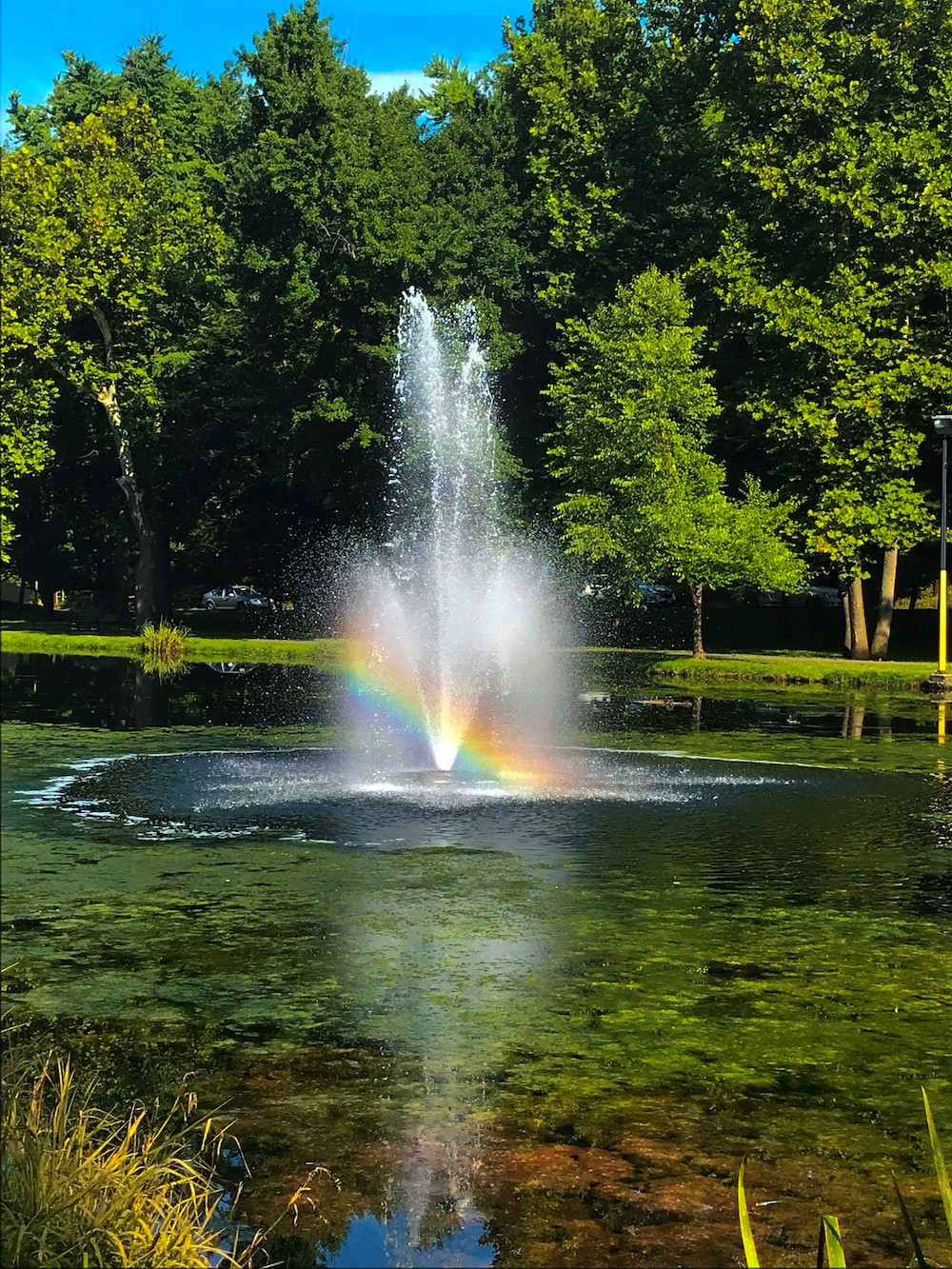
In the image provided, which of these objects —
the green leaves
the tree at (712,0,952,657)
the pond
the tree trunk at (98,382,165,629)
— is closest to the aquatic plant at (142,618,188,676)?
the tree trunk at (98,382,165,629)

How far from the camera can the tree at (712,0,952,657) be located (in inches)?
1715

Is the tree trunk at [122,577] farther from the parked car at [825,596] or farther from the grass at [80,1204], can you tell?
the grass at [80,1204]

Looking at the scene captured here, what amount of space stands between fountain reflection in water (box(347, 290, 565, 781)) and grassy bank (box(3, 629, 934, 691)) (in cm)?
168

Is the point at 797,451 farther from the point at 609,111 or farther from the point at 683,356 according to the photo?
the point at 609,111

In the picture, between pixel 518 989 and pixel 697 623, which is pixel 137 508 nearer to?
pixel 697 623

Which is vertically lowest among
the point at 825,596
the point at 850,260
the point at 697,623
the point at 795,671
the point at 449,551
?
the point at 795,671

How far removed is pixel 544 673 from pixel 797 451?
393 inches

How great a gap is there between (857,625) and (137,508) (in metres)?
25.7

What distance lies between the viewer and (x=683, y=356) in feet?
149

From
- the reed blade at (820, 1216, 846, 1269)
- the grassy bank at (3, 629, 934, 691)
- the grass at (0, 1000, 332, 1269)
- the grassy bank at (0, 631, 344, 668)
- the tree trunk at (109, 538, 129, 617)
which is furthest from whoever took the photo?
the tree trunk at (109, 538, 129, 617)

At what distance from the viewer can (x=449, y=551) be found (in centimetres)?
5338

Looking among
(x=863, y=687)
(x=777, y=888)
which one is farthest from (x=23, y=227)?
(x=777, y=888)

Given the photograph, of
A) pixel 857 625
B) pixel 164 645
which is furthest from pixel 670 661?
pixel 164 645

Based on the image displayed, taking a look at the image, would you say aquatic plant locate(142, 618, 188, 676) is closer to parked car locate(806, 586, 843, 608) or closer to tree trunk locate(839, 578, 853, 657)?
tree trunk locate(839, 578, 853, 657)
